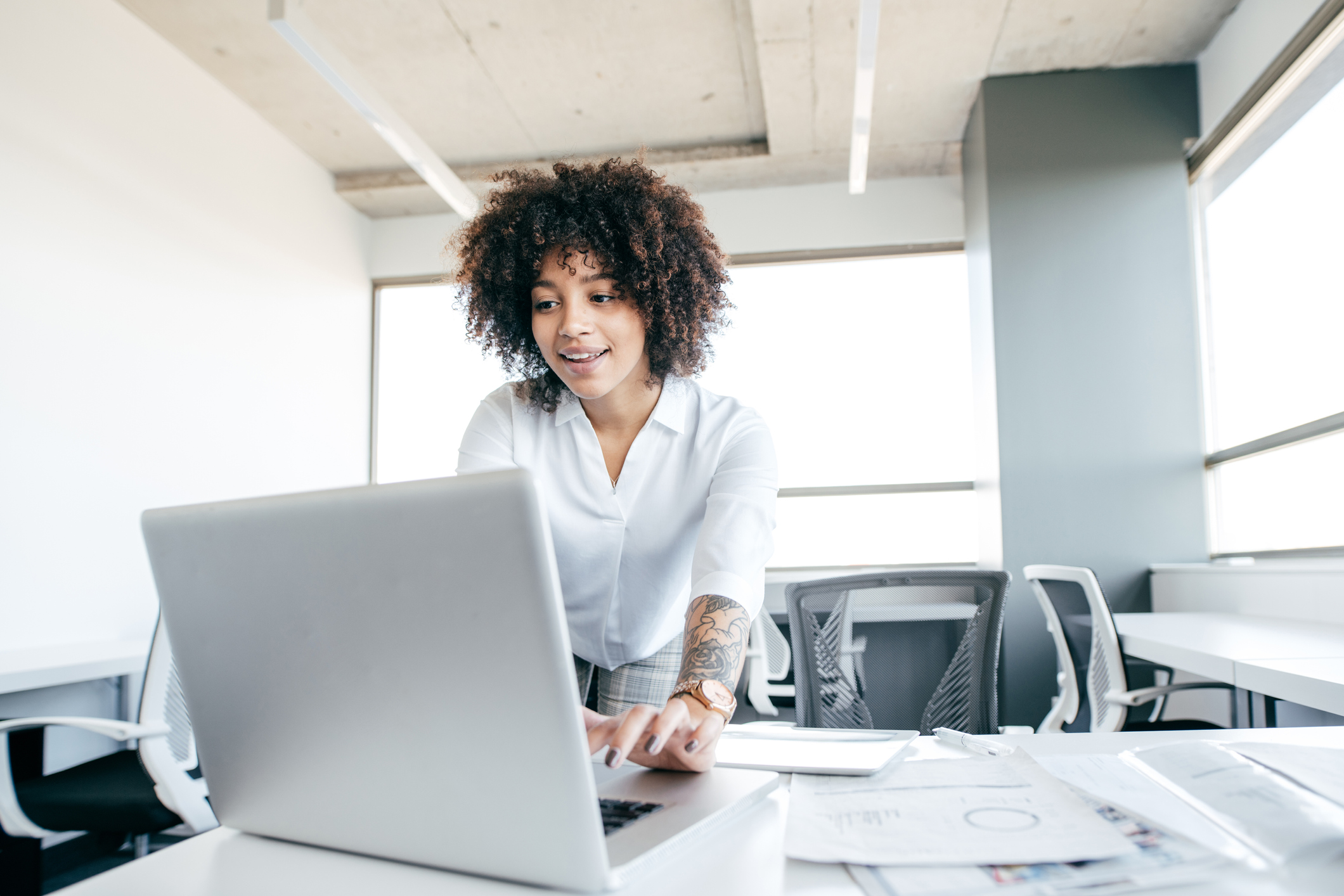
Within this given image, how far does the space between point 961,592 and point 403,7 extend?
3.16m

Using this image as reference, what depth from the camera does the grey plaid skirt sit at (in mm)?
1350

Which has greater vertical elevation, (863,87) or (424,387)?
(863,87)

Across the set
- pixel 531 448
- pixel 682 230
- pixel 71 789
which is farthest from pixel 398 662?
pixel 71 789

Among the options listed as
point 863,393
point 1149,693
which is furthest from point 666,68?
point 1149,693

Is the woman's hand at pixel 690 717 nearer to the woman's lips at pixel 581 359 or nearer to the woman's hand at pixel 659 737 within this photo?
the woman's hand at pixel 659 737

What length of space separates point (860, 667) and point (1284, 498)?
2428mm

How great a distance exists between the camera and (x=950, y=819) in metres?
0.59

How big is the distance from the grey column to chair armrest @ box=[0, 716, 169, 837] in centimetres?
335

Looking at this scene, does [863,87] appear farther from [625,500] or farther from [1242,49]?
[625,500]

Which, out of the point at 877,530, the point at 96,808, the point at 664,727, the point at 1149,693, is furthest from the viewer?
the point at 877,530

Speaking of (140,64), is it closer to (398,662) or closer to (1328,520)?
(398,662)

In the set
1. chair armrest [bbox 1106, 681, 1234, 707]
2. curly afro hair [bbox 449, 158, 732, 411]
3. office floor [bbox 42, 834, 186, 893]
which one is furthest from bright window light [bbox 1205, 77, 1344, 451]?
office floor [bbox 42, 834, 186, 893]

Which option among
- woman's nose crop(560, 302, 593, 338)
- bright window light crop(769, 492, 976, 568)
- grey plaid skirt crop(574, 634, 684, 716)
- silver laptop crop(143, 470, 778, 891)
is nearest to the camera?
silver laptop crop(143, 470, 778, 891)

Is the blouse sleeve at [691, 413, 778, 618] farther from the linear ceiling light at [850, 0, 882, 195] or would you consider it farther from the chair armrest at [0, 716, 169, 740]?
the linear ceiling light at [850, 0, 882, 195]
